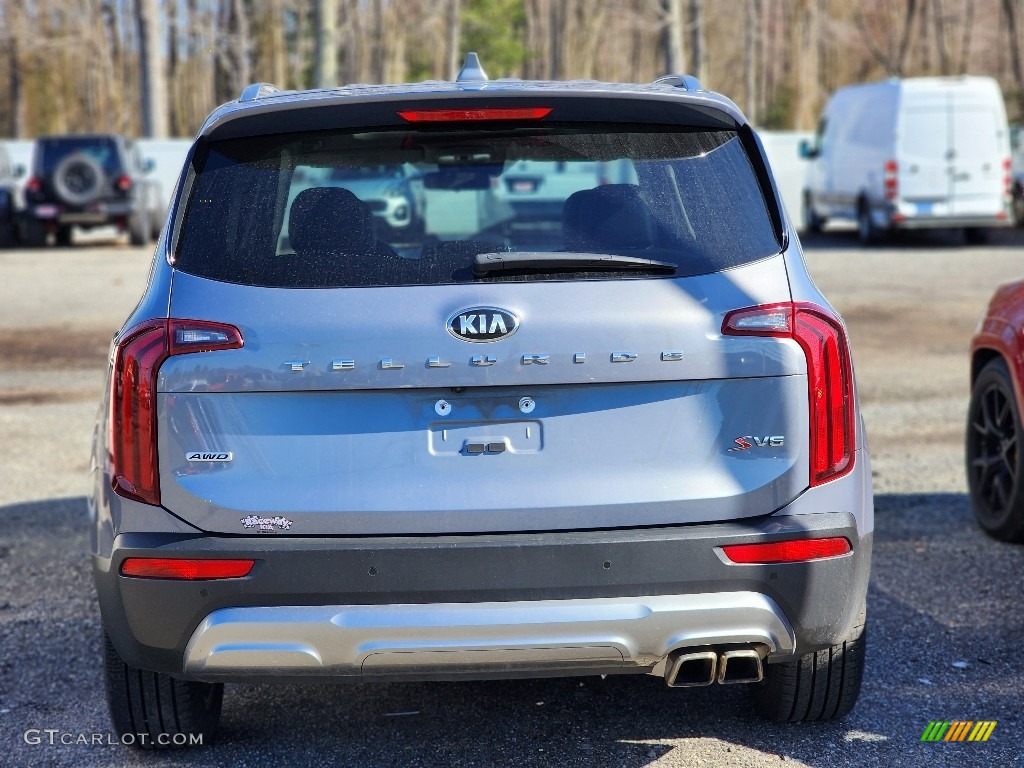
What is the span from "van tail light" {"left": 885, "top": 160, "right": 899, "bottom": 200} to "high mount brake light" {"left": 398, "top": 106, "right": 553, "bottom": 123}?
18855mm

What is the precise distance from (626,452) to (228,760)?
1.51 m

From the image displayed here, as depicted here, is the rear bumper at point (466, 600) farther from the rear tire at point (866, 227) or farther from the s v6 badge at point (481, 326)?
the rear tire at point (866, 227)

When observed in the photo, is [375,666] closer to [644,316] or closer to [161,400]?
[161,400]

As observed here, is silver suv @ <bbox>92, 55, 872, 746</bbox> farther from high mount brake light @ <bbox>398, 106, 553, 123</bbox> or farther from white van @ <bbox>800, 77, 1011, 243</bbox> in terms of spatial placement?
white van @ <bbox>800, 77, 1011, 243</bbox>

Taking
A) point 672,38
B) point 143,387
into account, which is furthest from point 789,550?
point 672,38

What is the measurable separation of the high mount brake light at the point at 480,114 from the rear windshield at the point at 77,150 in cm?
2214

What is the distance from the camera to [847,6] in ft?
189

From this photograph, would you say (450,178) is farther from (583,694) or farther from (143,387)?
(143,387)

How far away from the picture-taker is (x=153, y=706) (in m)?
3.77

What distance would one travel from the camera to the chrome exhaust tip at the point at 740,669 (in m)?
3.39

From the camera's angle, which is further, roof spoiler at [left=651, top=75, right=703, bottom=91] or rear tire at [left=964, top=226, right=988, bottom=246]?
rear tire at [left=964, top=226, right=988, bottom=246]

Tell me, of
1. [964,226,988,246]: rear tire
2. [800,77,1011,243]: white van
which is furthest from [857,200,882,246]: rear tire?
[964,226,988,246]: rear tire

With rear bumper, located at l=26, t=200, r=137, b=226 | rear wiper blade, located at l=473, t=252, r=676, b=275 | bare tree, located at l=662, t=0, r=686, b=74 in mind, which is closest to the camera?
rear wiper blade, located at l=473, t=252, r=676, b=275

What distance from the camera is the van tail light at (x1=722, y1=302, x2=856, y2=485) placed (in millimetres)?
3299
